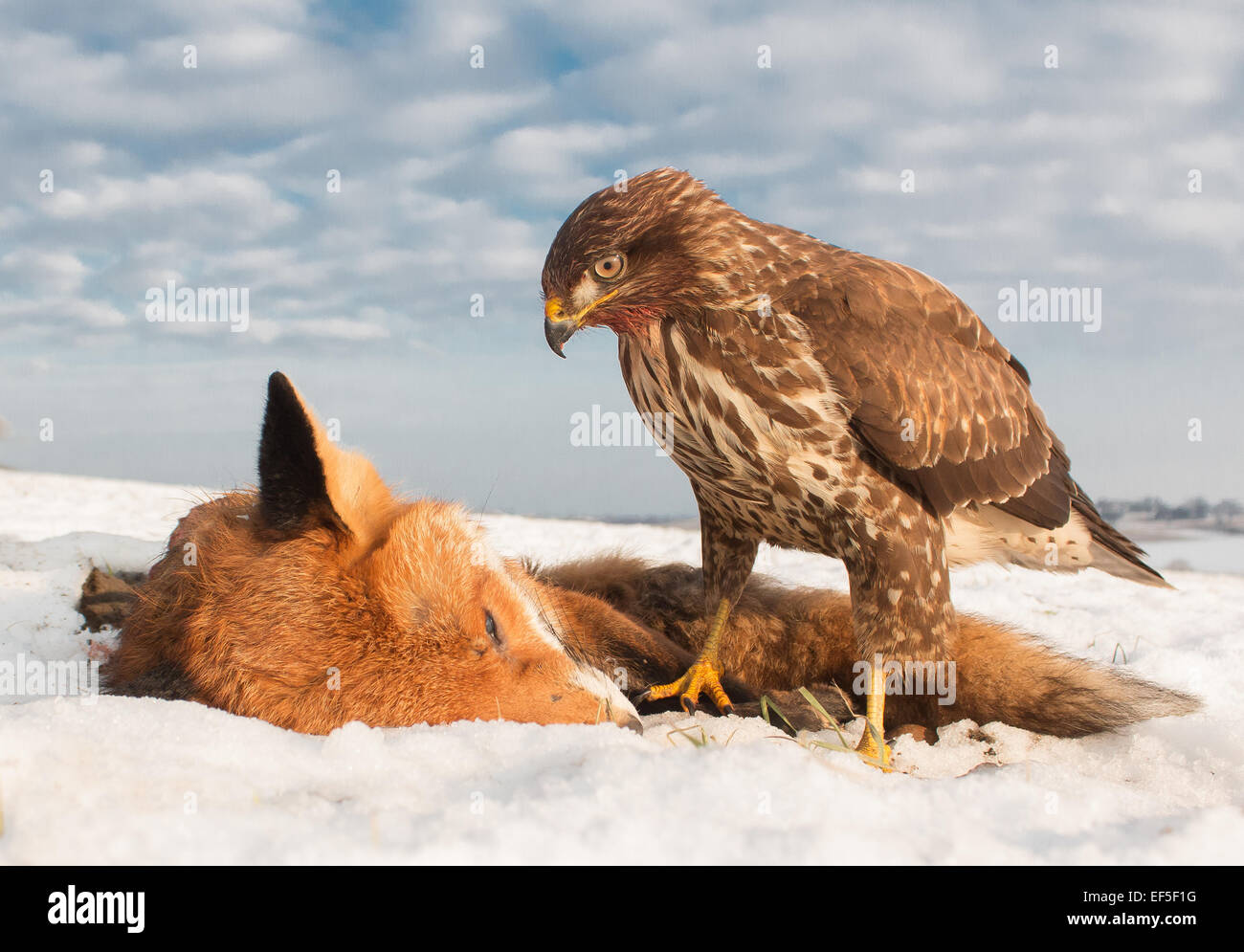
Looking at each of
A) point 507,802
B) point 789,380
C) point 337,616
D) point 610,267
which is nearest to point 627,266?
point 610,267

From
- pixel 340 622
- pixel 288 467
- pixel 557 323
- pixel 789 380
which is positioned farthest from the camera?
pixel 557 323

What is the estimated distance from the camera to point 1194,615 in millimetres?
7270

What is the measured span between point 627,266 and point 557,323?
0.42 meters

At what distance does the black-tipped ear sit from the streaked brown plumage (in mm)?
1613

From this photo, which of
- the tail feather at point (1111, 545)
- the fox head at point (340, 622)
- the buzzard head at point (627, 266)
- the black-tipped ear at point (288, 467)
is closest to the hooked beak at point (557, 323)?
the buzzard head at point (627, 266)

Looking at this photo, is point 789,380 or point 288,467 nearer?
point 288,467

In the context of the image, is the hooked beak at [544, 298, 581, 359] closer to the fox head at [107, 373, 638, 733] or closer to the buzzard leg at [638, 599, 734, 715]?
the fox head at [107, 373, 638, 733]

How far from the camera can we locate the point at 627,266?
158 inches

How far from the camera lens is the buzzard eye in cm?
394

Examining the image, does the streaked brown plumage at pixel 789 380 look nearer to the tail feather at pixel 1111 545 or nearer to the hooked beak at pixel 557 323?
the hooked beak at pixel 557 323

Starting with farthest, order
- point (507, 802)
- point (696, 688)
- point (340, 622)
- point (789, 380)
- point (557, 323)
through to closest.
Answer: point (696, 688)
point (557, 323)
point (789, 380)
point (340, 622)
point (507, 802)

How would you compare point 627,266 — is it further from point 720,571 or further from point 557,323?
point 720,571

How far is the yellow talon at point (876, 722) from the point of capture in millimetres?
3637
